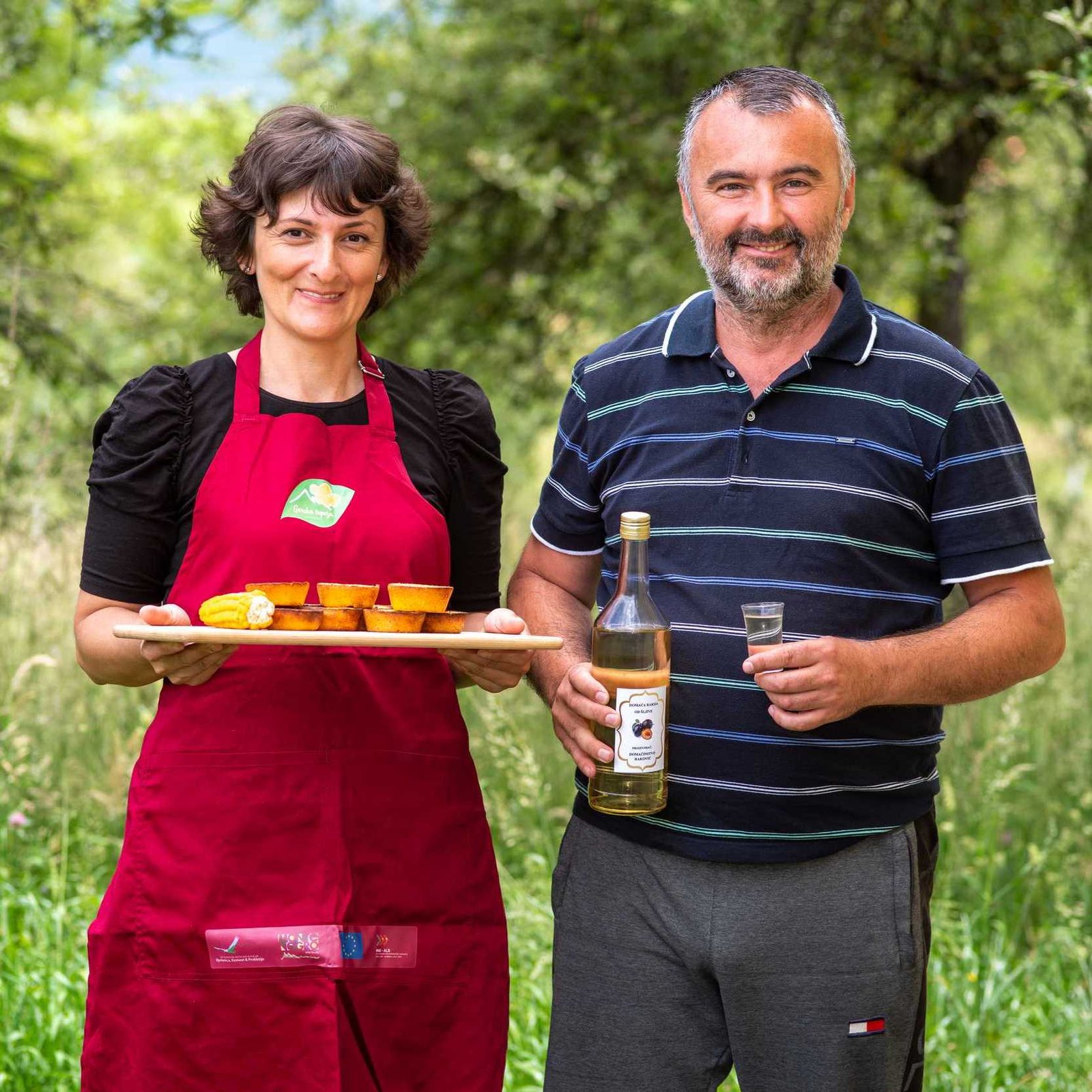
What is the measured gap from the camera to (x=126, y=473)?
2.38m

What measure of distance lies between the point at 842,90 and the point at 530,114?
1856 millimetres

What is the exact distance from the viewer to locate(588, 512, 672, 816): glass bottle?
2268mm

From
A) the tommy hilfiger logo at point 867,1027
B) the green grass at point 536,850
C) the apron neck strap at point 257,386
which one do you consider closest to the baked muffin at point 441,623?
the apron neck strap at point 257,386

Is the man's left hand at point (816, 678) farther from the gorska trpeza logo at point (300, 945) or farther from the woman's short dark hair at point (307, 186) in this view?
the woman's short dark hair at point (307, 186)

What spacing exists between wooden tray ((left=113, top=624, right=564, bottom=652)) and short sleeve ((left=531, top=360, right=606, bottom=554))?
495 millimetres

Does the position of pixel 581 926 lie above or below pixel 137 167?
below

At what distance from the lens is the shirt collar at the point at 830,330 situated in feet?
7.83

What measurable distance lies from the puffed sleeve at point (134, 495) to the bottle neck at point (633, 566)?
31.3 inches

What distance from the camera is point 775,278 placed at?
2369mm

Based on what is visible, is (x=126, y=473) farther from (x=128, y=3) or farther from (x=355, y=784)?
(x=128, y=3)

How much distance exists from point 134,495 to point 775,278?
1.16m

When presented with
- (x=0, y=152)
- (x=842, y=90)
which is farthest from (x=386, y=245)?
(x=0, y=152)

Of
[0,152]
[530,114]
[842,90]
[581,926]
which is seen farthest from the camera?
[0,152]

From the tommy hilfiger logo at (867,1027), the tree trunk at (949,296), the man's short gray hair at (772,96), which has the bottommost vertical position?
the tommy hilfiger logo at (867,1027)
